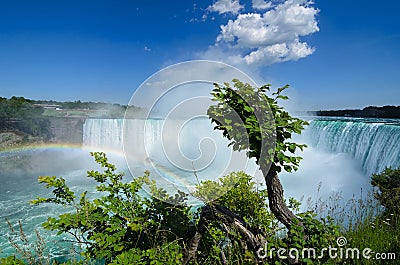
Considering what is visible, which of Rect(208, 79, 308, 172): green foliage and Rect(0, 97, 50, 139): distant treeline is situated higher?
Rect(0, 97, 50, 139): distant treeline

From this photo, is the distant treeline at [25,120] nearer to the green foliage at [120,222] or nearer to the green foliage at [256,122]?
the green foliage at [120,222]

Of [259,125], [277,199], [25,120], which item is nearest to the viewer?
[259,125]

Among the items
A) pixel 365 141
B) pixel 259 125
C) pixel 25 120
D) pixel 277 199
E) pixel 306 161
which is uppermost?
pixel 25 120

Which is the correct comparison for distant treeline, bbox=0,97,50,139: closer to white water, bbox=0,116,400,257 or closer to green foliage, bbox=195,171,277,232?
white water, bbox=0,116,400,257

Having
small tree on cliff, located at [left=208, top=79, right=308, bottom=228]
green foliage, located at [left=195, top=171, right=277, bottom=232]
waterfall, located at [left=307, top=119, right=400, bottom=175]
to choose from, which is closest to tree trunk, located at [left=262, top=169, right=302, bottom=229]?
small tree on cliff, located at [left=208, top=79, right=308, bottom=228]

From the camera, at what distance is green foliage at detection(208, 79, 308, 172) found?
1968mm

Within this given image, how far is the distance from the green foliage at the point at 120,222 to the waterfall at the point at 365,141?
10.0 metres

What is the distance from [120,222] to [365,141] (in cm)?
1322

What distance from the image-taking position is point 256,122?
78.1 inches

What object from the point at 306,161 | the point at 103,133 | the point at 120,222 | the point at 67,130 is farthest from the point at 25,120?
the point at 120,222

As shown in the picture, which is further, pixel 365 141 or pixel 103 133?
pixel 103 133

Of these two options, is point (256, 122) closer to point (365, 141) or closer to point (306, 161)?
point (365, 141)

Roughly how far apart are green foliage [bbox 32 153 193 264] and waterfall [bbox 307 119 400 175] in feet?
32.9

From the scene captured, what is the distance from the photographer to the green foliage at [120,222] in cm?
232
